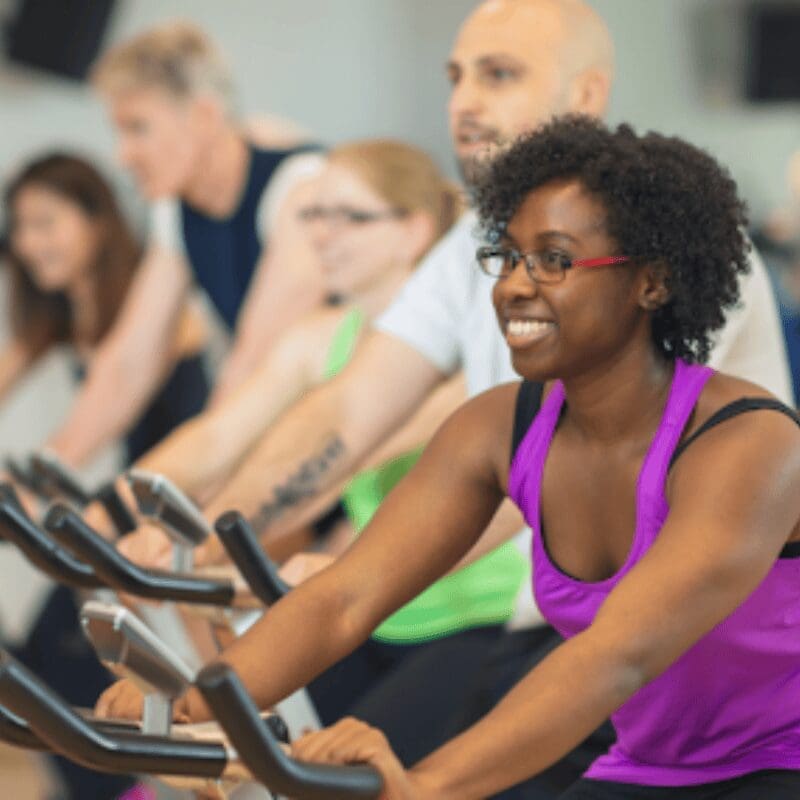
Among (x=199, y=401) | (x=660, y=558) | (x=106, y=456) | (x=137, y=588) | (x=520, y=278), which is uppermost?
(x=520, y=278)

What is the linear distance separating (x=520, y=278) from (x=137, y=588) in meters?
0.76

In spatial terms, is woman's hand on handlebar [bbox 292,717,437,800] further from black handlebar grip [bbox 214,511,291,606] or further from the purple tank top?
black handlebar grip [bbox 214,511,291,606]

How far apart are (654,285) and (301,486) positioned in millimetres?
Answer: 1129

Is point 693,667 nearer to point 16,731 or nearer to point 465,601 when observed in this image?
point 16,731

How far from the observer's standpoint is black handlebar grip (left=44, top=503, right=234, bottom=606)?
2.17m

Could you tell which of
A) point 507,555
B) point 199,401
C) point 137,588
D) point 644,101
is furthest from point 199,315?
point 137,588

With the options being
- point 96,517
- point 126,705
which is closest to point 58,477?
point 96,517

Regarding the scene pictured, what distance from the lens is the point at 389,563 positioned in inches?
72.7

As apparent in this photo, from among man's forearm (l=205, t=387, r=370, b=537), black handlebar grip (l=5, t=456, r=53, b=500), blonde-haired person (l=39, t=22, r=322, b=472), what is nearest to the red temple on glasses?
man's forearm (l=205, t=387, r=370, b=537)

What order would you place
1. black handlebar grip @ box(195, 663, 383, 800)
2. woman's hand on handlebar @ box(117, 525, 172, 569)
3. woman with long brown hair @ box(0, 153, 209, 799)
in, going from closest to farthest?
black handlebar grip @ box(195, 663, 383, 800), woman's hand on handlebar @ box(117, 525, 172, 569), woman with long brown hair @ box(0, 153, 209, 799)

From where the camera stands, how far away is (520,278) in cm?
174

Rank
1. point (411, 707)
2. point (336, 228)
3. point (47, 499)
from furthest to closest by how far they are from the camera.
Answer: point (336, 228) < point (47, 499) < point (411, 707)

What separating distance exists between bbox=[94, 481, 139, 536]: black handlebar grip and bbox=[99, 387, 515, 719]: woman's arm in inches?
29.9

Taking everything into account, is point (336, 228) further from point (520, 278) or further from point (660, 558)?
point (660, 558)
